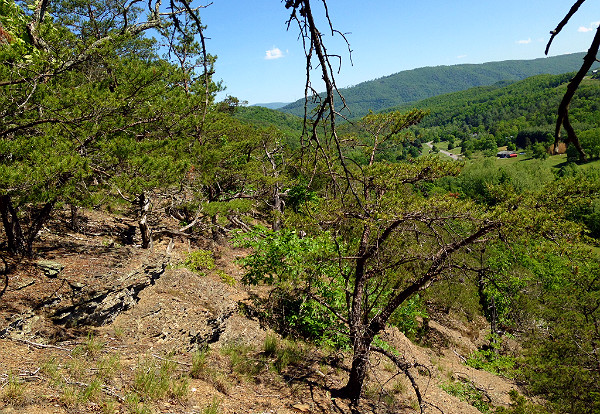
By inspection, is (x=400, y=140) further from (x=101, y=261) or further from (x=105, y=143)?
(x=101, y=261)

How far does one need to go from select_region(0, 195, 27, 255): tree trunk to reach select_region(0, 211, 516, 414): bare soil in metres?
0.35

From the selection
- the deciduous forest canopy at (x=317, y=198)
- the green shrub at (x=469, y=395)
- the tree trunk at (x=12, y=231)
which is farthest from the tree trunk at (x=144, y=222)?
the green shrub at (x=469, y=395)

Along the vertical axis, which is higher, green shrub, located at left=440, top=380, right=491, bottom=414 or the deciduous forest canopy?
the deciduous forest canopy

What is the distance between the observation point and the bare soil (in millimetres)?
3863

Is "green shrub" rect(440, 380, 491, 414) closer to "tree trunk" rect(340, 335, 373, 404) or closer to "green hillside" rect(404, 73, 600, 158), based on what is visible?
"tree trunk" rect(340, 335, 373, 404)

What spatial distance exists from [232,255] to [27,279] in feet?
26.6

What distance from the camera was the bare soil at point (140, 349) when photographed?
152 inches

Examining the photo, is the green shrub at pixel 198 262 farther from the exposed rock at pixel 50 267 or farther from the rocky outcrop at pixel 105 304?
the exposed rock at pixel 50 267

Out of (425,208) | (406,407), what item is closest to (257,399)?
(406,407)

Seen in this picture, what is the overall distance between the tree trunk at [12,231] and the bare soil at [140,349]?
35 cm

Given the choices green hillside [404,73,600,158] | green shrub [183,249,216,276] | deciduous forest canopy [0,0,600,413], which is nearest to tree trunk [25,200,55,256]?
deciduous forest canopy [0,0,600,413]

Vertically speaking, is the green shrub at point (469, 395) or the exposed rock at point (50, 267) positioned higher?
the exposed rock at point (50, 267)

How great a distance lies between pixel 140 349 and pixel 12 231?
3156 millimetres

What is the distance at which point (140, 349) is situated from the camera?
5.23 meters
